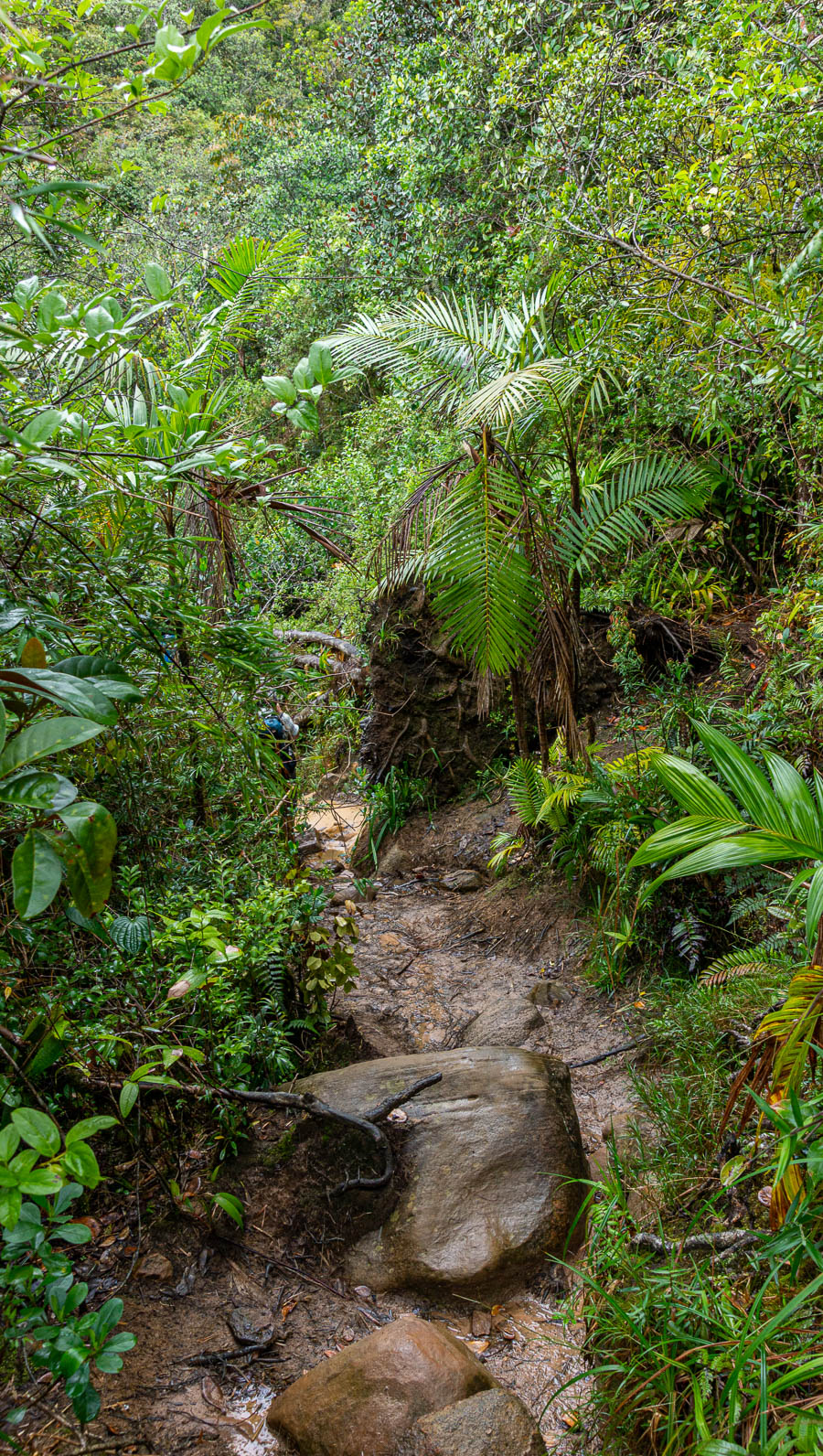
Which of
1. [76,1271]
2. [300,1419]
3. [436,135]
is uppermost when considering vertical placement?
[436,135]

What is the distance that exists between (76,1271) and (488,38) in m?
9.96

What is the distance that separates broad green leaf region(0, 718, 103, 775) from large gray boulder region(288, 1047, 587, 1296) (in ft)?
6.58

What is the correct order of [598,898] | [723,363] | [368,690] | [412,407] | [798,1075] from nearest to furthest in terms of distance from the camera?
1. [798,1075]
2. [723,363]
3. [598,898]
4. [368,690]
5. [412,407]

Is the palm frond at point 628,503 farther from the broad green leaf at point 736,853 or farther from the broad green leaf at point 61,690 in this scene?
the broad green leaf at point 61,690

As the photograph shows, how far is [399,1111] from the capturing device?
→ 2.89 meters

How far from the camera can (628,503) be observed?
16.1 feet

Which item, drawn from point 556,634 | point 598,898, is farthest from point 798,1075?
point 556,634

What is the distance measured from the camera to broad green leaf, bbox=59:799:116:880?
1.03 m

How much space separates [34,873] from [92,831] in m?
0.08

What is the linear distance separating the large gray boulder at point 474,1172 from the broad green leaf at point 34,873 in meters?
1.93

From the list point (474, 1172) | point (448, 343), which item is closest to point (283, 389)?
point (474, 1172)

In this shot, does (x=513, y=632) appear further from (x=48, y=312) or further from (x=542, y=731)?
(x=48, y=312)

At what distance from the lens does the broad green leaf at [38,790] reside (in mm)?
1034

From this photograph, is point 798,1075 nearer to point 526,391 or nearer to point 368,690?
point 526,391
